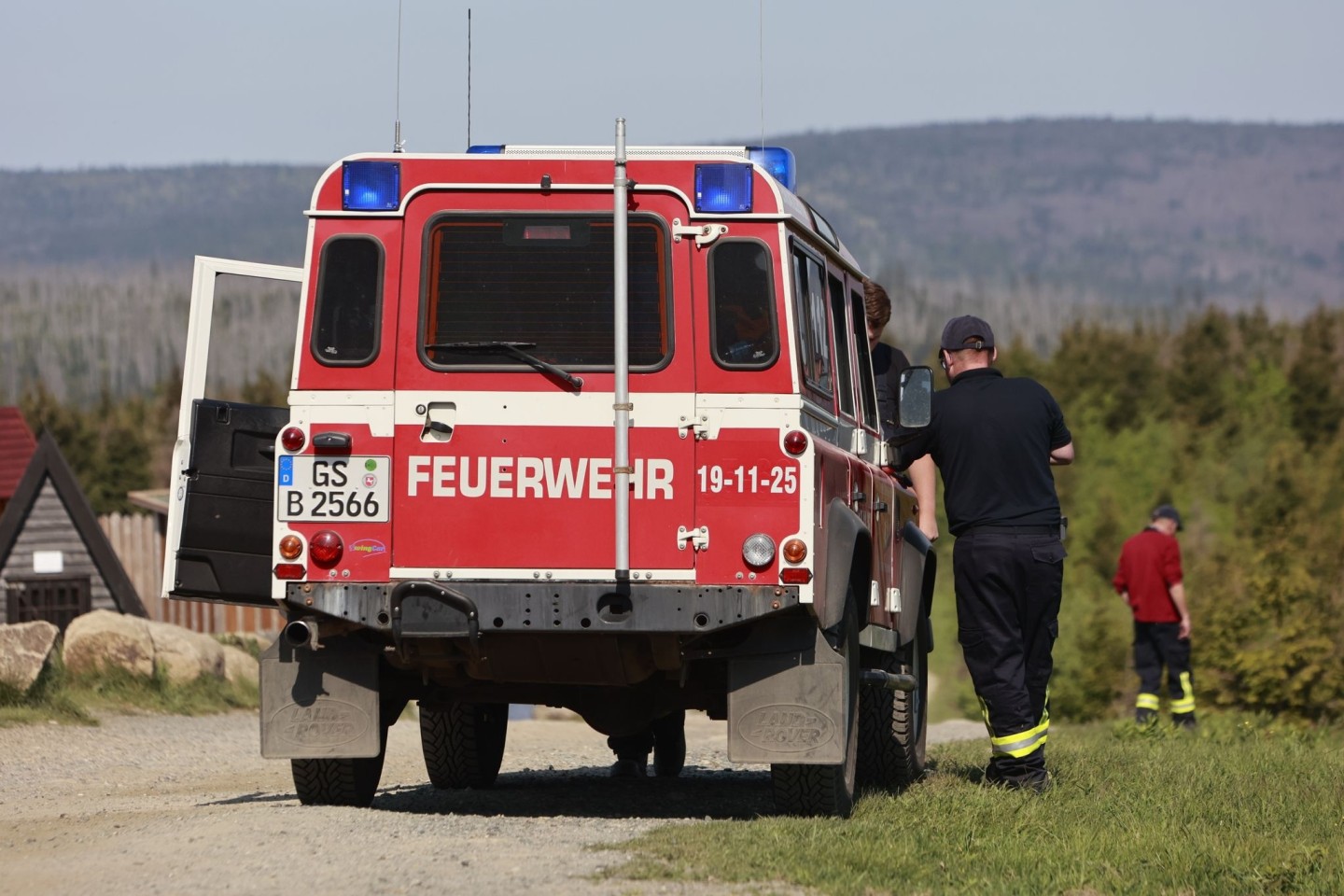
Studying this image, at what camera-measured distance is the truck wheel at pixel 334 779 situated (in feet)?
29.9

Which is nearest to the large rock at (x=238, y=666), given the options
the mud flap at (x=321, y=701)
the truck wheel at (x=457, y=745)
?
the truck wheel at (x=457, y=745)

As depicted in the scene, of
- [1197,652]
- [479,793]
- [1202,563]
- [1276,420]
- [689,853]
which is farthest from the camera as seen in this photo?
[1276,420]

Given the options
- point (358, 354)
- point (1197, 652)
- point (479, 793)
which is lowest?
point (1197, 652)

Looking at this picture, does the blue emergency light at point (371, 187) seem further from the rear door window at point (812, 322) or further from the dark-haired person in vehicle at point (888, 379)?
the dark-haired person in vehicle at point (888, 379)

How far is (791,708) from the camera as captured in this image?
27.9ft

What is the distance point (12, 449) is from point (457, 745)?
23.1 m

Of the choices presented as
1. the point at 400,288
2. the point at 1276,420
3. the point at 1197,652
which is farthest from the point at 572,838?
the point at 1276,420

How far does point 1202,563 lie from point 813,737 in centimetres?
6311

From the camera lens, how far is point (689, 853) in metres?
7.42

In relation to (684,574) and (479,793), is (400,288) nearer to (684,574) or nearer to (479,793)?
(684,574)

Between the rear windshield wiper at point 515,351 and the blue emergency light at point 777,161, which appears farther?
the blue emergency light at point 777,161

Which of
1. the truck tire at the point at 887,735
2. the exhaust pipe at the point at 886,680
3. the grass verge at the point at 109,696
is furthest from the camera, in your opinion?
the grass verge at the point at 109,696

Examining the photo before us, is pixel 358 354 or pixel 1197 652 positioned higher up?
pixel 358 354

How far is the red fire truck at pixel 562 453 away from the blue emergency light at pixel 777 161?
77 centimetres
